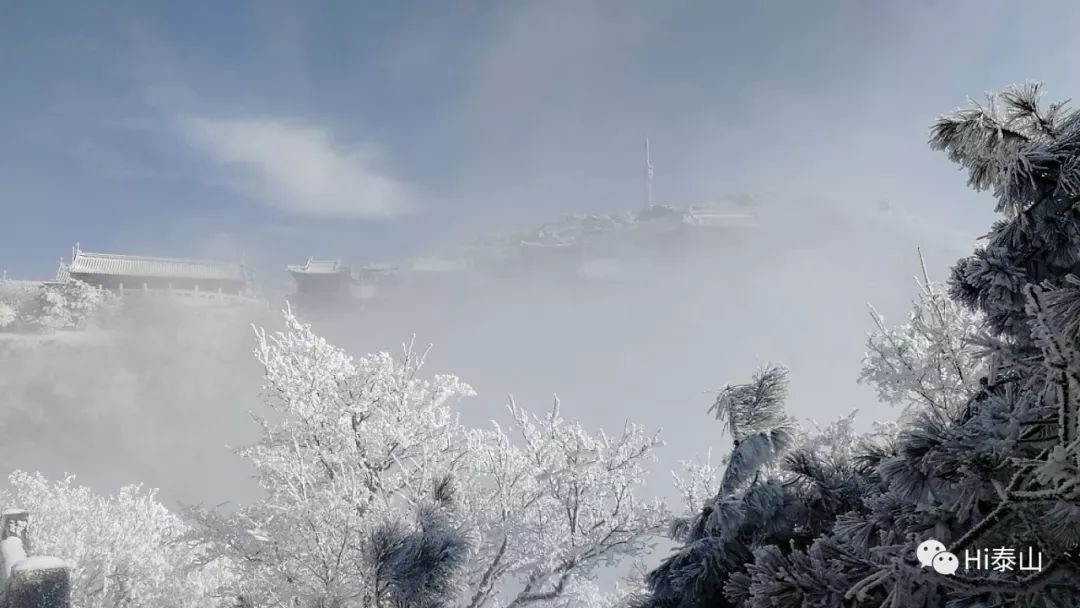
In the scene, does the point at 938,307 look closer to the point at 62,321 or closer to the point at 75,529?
the point at 75,529

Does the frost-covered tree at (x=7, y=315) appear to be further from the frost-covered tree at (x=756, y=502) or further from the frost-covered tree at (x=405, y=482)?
→ the frost-covered tree at (x=756, y=502)

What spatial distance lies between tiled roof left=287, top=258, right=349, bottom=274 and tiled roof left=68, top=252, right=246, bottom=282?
428cm

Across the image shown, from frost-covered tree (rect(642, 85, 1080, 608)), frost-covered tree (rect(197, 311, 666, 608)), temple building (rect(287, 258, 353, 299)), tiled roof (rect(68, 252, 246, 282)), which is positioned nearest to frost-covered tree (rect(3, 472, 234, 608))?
frost-covered tree (rect(197, 311, 666, 608))

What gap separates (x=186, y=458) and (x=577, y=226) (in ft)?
134

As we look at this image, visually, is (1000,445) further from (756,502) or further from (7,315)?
(7,315)

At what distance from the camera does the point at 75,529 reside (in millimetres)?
17969

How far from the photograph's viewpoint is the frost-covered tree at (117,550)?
49.7ft

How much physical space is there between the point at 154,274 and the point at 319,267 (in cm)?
1228

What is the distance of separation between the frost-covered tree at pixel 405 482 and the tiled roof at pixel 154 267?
4533 cm

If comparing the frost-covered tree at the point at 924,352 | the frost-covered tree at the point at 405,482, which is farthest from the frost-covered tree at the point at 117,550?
the frost-covered tree at the point at 924,352

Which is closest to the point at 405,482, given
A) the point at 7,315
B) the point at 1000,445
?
the point at 1000,445

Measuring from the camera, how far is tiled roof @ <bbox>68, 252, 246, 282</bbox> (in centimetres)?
4553

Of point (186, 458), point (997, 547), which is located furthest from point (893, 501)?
point (186, 458)

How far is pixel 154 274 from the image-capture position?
47031 millimetres
